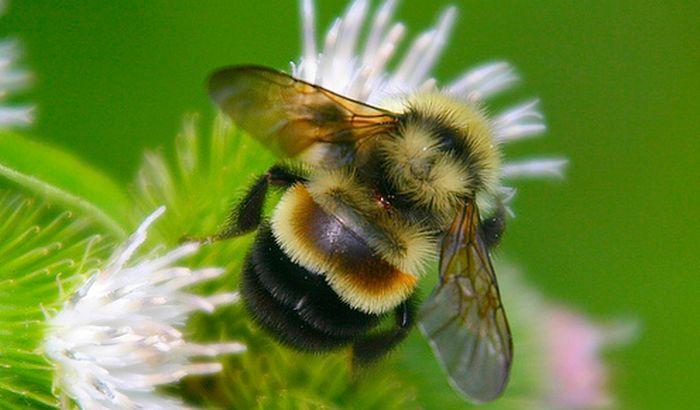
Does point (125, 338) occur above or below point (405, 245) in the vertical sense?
below

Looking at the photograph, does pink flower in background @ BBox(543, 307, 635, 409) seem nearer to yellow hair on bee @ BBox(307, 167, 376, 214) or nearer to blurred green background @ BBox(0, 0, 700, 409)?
blurred green background @ BBox(0, 0, 700, 409)

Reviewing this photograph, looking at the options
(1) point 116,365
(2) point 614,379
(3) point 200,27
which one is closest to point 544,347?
(2) point 614,379

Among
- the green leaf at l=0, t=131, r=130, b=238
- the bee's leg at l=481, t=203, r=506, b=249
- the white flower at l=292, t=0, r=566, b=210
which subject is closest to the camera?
the green leaf at l=0, t=131, r=130, b=238

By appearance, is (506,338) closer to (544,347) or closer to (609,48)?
(544,347)

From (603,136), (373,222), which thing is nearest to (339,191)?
(373,222)

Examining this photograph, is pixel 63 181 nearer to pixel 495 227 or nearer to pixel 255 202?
pixel 255 202

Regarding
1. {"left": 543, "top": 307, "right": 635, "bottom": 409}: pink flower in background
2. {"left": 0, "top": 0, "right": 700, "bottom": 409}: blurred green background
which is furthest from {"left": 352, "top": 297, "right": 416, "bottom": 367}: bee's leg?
{"left": 0, "top": 0, "right": 700, "bottom": 409}: blurred green background
